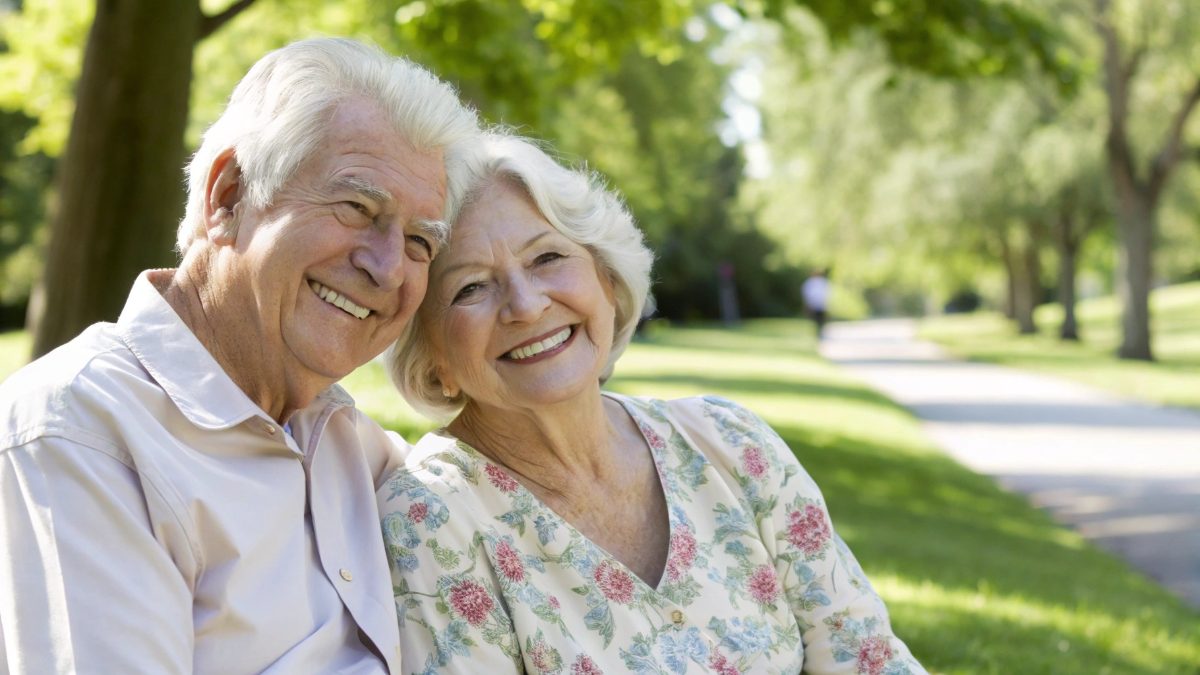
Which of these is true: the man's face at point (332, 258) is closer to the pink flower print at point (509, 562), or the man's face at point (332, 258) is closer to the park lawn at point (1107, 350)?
the pink flower print at point (509, 562)

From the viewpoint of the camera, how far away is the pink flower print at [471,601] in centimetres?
258

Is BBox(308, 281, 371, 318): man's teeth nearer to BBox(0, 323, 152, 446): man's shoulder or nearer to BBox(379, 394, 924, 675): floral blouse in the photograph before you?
BBox(0, 323, 152, 446): man's shoulder

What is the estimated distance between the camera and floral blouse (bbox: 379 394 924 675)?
2594 millimetres

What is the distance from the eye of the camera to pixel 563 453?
2916 millimetres

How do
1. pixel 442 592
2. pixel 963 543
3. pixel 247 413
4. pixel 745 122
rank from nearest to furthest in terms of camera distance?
pixel 247 413 < pixel 442 592 < pixel 963 543 < pixel 745 122

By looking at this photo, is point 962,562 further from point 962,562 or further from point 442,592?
point 442,592

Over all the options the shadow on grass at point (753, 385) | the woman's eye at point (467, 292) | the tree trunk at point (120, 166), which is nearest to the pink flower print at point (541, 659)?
the woman's eye at point (467, 292)

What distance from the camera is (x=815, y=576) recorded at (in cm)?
300

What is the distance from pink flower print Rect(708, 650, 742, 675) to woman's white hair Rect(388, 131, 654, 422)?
756mm

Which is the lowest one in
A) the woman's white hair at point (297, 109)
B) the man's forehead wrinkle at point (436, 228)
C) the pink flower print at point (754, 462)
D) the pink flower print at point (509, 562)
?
the pink flower print at point (509, 562)

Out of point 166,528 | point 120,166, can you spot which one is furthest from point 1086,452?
point 166,528

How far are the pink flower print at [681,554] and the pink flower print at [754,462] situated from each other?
0.26 m

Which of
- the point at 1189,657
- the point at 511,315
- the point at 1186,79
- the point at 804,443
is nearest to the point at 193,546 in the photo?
the point at 511,315

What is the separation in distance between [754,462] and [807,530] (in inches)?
8.0
